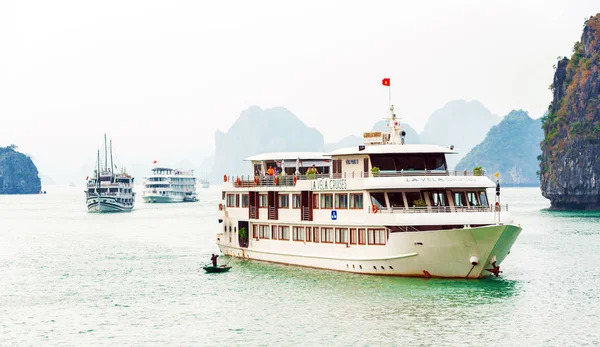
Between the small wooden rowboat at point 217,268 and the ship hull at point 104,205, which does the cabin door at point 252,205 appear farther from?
the ship hull at point 104,205

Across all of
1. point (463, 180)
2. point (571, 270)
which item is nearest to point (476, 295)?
point (463, 180)

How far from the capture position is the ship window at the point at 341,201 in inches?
1650

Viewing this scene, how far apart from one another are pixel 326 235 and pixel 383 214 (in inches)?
176

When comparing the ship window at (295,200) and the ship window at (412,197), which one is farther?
the ship window at (295,200)

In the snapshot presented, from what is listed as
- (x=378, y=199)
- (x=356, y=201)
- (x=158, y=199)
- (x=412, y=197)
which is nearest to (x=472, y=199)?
(x=412, y=197)

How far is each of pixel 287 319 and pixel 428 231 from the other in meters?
7.97

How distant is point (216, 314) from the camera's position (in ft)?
115

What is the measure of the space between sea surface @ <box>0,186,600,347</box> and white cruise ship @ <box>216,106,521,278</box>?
838mm

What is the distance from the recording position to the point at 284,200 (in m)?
46.2

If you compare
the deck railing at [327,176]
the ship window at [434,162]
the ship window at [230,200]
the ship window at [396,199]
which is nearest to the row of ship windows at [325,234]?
the ship window at [396,199]

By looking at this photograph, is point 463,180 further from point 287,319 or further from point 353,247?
point 287,319

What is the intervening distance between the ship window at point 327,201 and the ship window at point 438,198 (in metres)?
5.24

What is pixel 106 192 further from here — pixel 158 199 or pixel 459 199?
pixel 459 199

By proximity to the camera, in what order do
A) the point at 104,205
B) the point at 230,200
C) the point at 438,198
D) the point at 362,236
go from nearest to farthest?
1. the point at 438,198
2. the point at 362,236
3. the point at 230,200
4. the point at 104,205
